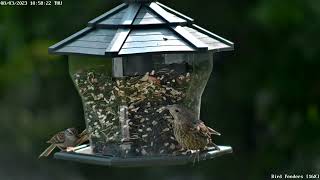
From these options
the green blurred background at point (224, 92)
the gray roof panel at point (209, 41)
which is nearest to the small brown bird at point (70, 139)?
the gray roof panel at point (209, 41)

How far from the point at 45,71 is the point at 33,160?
905mm

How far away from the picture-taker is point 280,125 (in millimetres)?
9328

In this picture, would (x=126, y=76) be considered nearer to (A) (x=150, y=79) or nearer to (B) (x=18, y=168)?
(A) (x=150, y=79)

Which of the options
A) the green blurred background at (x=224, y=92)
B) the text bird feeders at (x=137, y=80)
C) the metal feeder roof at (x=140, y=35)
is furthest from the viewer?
the green blurred background at (x=224, y=92)

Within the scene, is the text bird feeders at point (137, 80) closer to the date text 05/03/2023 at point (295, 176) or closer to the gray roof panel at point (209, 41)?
the gray roof panel at point (209, 41)

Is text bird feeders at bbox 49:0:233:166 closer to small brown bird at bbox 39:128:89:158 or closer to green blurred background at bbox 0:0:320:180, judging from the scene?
small brown bird at bbox 39:128:89:158

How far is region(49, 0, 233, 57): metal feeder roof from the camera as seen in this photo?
15.7ft

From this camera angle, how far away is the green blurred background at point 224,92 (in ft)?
29.3

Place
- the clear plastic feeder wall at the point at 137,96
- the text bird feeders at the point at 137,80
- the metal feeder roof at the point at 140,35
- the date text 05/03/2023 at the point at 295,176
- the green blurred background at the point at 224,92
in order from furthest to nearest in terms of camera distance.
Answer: the green blurred background at the point at 224,92 < the date text 05/03/2023 at the point at 295,176 < the clear plastic feeder wall at the point at 137,96 < the text bird feeders at the point at 137,80 < the metal feeder roof at the point at 140,35

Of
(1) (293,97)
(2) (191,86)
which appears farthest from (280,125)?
(2) (191,86)

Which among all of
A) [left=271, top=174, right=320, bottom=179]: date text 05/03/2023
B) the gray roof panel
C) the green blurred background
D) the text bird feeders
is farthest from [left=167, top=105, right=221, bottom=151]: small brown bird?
[left=271, top=174, right=320, bottom=179]: date text 05/03/2023

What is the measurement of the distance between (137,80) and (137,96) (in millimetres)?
93

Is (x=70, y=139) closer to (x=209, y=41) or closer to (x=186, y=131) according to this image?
(x=186, y=131)

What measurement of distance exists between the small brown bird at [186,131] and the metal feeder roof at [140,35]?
34 cm
